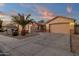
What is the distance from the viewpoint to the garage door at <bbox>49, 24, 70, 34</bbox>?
12.2 feet

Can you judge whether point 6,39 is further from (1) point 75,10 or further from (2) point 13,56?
(1) point 75,10

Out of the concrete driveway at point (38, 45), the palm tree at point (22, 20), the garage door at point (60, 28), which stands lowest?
the concrete driveway at point (38, 45)

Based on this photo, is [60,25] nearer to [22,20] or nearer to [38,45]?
[38,45]

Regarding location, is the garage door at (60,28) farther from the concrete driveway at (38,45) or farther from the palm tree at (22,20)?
the palm tree at (22,20)

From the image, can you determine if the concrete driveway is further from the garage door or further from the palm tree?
the palm tree

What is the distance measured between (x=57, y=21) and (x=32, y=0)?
2.39 feet

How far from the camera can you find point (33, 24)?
3785mm

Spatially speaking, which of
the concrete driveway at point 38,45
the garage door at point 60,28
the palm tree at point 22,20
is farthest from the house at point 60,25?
the palm tree at point 22,20

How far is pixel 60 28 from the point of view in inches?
151

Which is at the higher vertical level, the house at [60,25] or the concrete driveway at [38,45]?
the house at [60,25]

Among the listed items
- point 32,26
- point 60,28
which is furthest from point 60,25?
point 32,26

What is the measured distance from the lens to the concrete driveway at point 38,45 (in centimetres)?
360

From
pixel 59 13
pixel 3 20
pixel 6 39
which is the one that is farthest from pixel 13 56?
pixel 59 13

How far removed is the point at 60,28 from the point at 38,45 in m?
0.64
